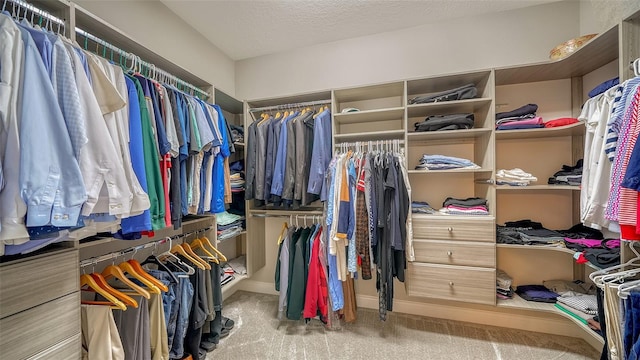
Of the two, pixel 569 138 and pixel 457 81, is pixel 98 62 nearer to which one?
pixel 457 81

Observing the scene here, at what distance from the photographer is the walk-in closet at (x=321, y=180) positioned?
914 mm

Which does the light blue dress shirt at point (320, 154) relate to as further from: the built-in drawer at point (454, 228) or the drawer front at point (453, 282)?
the drawer front at point (453, 282)

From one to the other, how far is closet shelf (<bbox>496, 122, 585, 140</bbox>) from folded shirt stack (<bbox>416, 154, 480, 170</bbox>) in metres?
0.31

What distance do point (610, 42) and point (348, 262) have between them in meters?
2.20

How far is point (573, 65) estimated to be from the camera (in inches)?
66.9

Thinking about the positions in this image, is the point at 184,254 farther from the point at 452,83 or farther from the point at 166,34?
the point at 452,83

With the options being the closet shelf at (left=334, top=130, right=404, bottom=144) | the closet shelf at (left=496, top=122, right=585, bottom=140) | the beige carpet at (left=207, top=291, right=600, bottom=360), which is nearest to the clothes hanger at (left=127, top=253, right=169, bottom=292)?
the beige carpet at (left=207, top=291, right=600, bottom=360)

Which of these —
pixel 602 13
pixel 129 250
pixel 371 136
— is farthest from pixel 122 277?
pixel 602 13

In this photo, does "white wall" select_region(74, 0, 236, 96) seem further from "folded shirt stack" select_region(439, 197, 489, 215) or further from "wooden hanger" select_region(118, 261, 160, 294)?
"folded shirt stack" select_region(439, 197, 489, 215)

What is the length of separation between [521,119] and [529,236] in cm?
91

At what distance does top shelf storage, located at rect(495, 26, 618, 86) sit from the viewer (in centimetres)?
143

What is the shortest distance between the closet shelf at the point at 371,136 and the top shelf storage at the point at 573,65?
0.87 metres

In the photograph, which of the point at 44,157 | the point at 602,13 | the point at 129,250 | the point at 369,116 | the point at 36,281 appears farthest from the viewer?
the point at 369,116

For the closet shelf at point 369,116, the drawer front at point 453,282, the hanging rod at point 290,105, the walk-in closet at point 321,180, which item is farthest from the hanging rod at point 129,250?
the drawer front at point 453,282
